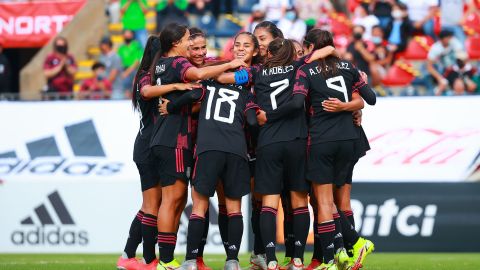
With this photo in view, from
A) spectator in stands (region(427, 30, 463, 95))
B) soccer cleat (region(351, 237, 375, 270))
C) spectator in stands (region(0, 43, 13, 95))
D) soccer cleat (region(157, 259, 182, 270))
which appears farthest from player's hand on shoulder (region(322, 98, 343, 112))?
spectator in stands (region(0, 43, 13, 95))

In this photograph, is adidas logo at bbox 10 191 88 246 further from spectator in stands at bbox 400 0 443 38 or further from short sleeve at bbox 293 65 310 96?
spectator in stands at bbox 400 0 443 38

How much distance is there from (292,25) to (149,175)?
30.9ft

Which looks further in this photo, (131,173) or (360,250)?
(131,173)

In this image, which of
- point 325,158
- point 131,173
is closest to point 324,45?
point 325,158

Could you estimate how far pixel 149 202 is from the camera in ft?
34.0

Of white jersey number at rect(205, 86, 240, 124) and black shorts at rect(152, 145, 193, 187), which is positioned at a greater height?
white jersey number at rect(205, 86, 240, 124)

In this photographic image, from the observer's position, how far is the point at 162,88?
9.88 metres

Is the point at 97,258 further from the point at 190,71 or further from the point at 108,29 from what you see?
the point at 108,29

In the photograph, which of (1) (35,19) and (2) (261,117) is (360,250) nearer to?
(2) (261,117)

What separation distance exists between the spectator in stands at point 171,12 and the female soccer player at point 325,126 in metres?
10.4

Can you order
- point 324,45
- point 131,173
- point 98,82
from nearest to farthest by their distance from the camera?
point 324,45, point 131,173, point 98,82

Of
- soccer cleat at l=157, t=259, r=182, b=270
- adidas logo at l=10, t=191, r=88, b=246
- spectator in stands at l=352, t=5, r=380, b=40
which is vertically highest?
spectator in stands at l=352, t=5, r=380, b=40

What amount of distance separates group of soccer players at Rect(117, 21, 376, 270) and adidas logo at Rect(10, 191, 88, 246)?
189 inches

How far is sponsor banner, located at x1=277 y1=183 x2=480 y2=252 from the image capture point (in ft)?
46.5
